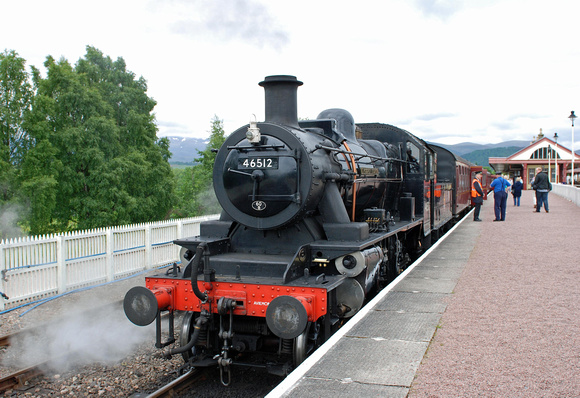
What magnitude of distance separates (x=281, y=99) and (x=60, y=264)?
551cm

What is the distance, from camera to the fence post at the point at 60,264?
27.4 feet

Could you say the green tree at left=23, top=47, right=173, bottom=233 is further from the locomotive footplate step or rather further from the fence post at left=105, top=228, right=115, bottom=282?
the locomotive footplate step

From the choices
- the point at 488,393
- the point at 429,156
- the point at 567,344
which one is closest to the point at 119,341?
the point at 488,393

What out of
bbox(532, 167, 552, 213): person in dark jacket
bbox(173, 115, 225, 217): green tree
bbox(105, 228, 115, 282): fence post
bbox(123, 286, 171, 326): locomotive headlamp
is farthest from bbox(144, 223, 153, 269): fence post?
bbox(173, 115, 225, 217): green tree

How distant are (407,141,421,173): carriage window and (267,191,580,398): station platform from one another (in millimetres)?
2088

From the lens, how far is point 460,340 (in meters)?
4.20

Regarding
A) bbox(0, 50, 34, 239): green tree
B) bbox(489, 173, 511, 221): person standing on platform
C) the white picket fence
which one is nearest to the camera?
the white picket fence

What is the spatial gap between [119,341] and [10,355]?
1.27m

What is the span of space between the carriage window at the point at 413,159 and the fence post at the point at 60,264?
676 centimetres

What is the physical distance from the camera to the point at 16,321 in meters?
6.83

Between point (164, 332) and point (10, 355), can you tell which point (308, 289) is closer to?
point (164, 332)

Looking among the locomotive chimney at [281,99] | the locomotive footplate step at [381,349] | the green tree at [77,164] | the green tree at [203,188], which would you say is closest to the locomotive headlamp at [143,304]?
the locomotive footplate step at [381,349]

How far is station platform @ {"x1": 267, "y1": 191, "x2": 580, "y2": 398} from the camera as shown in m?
3.28

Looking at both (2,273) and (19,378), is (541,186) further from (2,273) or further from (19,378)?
(19,378)
